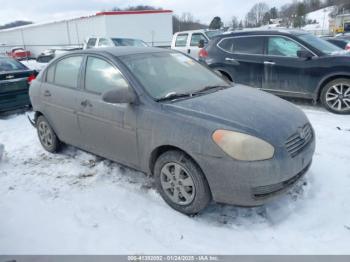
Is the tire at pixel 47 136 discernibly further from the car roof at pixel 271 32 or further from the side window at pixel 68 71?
the car roof at pixel 271 32

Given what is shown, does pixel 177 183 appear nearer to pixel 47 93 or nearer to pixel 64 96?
pixel 64 96

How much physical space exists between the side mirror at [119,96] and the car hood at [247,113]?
0.43 metres

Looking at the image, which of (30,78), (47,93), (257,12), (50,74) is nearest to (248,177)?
(47,93)

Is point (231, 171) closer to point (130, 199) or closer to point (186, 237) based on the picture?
point (186, 237)

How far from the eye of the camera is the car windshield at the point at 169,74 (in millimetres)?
3625

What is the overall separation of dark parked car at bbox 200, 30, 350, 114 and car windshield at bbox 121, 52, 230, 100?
3.16 metres

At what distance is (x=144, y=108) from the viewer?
3.42m

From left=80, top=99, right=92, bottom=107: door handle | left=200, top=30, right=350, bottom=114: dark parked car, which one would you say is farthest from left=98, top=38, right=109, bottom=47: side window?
left=80, top=99, right=92, bottom=107: door handle

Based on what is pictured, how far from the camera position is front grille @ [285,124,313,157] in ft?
9.96

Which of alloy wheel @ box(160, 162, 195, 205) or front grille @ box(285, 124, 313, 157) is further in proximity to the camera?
alloy wheel @ box(160, 162, 195, 205)

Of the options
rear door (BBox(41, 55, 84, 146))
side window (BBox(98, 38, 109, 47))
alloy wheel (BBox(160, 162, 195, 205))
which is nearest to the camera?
alloy wheel (BBox(160, 162, 195, 205))

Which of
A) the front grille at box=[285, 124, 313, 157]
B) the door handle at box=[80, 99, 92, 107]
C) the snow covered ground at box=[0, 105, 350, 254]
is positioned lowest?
the snow covered ground at box=[0, 105, 350, 254]

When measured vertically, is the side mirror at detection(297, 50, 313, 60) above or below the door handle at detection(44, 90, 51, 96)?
above

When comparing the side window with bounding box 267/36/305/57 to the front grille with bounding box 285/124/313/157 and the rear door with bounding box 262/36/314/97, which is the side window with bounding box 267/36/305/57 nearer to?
the rear door with bounding box 262/36/314/97
